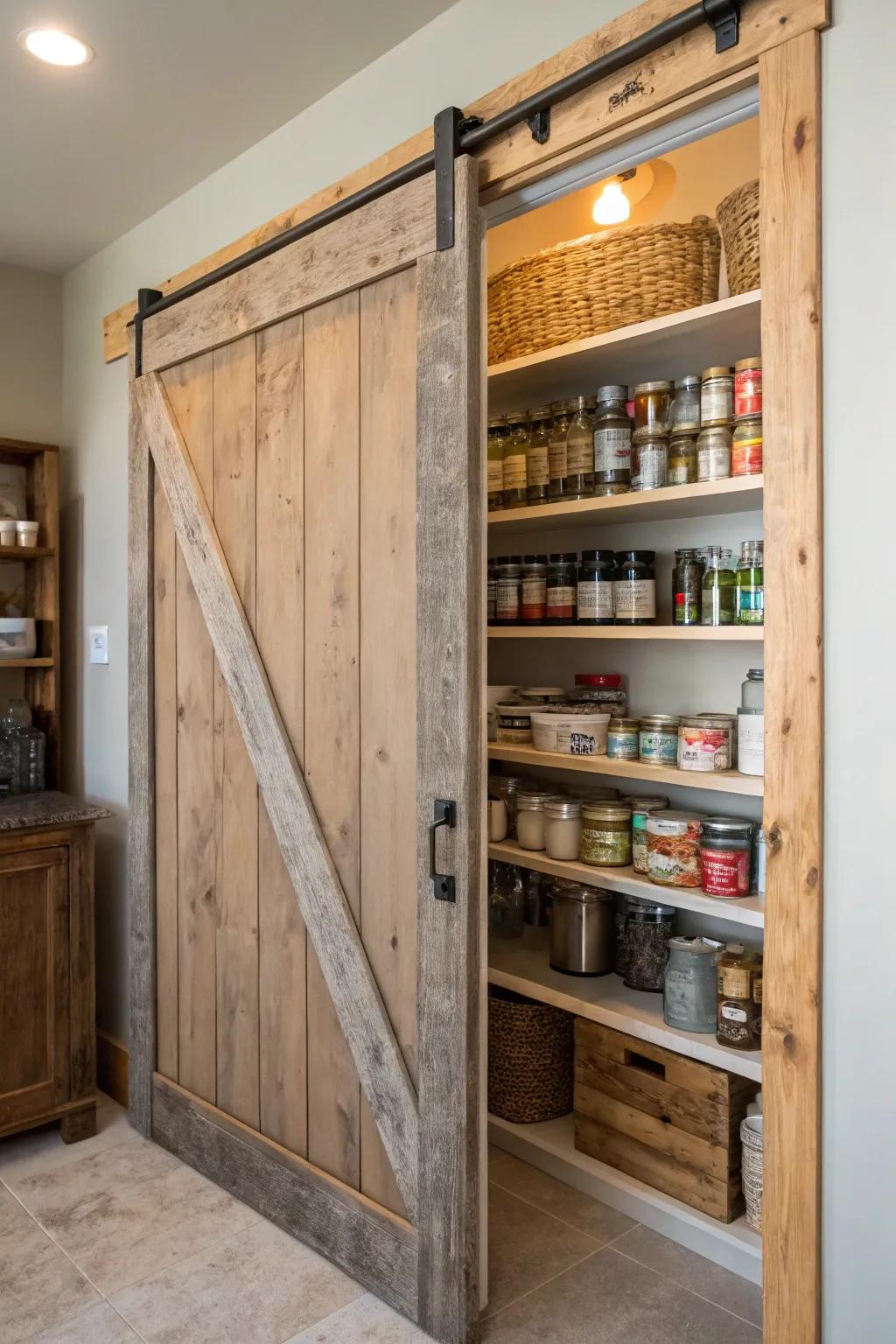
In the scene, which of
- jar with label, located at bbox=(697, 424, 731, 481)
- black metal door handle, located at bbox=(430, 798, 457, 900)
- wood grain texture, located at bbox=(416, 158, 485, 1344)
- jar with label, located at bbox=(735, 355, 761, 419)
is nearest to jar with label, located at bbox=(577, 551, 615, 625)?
jar with label, located at bbox=(697, 424, 731, 481)

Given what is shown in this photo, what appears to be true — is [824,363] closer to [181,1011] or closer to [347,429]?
[347,429]

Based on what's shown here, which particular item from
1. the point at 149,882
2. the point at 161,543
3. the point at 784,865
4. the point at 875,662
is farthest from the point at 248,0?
A: the point at 149,882

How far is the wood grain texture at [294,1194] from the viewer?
193cm

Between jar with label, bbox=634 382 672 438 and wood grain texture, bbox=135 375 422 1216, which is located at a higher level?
jar with label, bbox=634 382 672 438

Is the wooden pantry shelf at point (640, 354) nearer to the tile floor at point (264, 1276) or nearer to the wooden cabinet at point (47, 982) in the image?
the wooden cabinet at point (47, 982)

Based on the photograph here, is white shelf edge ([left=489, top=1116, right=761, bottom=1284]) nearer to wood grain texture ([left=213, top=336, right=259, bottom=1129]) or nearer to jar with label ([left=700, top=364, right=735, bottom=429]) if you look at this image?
wood grain texture ([left=213, top=336, right=259, bottom=1129])

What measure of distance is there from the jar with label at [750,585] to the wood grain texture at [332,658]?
810 millimetres

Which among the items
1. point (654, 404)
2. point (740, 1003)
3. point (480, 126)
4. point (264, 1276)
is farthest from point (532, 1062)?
point (480, 126)

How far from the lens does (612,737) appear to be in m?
2.33

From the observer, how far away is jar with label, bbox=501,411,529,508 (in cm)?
248

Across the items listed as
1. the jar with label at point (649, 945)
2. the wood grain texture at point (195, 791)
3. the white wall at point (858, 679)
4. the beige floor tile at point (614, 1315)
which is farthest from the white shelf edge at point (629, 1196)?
the wood grain texture at point (195, 791)

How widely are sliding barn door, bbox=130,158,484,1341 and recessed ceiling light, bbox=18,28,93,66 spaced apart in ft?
1.83

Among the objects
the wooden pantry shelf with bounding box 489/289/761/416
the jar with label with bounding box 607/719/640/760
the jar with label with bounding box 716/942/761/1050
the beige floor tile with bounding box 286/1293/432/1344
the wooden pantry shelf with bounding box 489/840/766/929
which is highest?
the wooden pantry shelf with bounding box 489/289/761/416

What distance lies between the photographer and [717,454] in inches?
79.7
